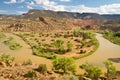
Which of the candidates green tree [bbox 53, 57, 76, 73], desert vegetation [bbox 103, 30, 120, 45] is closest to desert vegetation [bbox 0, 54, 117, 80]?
green tree [bbox 53, 57, 76, 73]

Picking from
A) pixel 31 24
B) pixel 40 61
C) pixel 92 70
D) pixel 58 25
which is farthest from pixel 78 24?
pixel 92 70

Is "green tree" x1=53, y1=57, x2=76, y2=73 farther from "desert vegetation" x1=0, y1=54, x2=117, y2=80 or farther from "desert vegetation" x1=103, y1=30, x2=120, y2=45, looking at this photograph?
"desert vegetation" x1=103, y1=30, x2=120, y2=45

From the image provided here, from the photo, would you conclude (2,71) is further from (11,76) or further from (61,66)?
(61,66)

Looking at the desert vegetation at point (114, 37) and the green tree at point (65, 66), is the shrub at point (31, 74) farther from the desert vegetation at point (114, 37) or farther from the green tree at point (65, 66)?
the desert vegetation at point (114, 37)

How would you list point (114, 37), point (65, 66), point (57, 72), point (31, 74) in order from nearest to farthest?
1. point (31, 74)
2. point (57, 72)
3. point (65, 66)
4. point (114, 37)

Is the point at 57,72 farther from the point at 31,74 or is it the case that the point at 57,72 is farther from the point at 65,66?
the point at 31,74

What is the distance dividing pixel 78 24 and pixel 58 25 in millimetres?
30405

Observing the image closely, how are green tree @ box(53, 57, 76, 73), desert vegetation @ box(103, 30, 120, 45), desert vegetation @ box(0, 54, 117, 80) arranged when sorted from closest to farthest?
1. desert vegetation @ box(0, 54, 117, 80)
2. green tree @ box(53, 57, 76, 73)
3. desert vegetation @ box(103, 30, 120, 45)

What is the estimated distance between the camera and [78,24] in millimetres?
159125

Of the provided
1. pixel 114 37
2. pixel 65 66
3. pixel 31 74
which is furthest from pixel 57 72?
pixel 114 37

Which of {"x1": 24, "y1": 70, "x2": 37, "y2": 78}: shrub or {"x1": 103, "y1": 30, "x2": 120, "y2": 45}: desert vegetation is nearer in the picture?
{"x1": 24, "y1": 70, "x2": 37, "y2": 78}: shrub

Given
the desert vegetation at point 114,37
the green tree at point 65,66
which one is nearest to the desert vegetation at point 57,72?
the green tree at point 65,66

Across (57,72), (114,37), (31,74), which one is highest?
(31,74)

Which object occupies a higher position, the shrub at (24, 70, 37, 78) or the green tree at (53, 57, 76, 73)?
the shrub at (24, 70, 37, 78)
